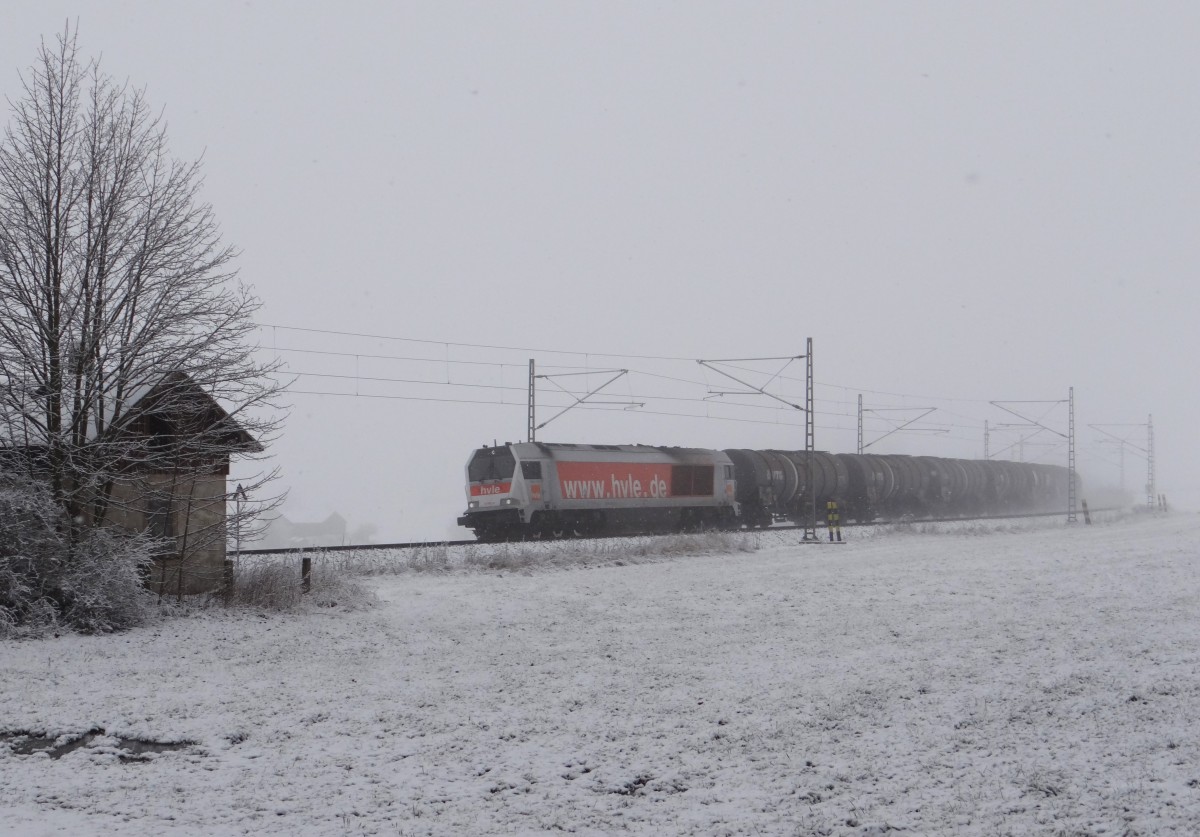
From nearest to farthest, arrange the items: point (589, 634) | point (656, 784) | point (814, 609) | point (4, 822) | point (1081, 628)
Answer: point (4, 822) < point (656, 784) < point (1081, 628) < point (589, 634) < point (814, 609)

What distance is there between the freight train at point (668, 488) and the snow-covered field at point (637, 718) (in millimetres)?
13746

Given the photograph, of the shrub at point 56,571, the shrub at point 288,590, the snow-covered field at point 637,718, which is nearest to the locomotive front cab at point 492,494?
the shrub at point 288,590

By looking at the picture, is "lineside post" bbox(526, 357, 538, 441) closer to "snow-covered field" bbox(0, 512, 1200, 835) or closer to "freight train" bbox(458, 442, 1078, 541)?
"freight train" bbox(458, 442, 1078, 541)

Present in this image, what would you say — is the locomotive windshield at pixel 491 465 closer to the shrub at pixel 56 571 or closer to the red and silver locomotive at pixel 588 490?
the red and silver locomotive at pixel 588 490

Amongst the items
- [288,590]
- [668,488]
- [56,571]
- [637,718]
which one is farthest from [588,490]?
[637,718]

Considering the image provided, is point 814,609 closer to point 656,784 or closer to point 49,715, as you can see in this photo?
point 656,784

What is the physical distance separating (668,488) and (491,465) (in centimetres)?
670

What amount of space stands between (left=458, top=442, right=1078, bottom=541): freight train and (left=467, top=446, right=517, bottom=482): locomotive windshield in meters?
0.03

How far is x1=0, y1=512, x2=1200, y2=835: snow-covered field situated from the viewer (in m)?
6.59

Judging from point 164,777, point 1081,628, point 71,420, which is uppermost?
point 71,420

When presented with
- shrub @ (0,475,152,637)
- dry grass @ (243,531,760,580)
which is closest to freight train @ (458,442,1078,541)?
dry grass @ (243,531,760,580)

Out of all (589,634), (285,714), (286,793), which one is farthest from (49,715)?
(589,634)

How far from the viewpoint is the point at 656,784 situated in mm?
7277

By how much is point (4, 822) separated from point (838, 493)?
3725cm
